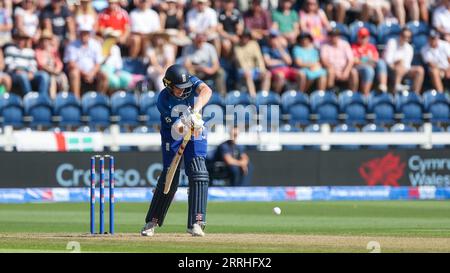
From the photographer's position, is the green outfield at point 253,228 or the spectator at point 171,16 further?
the spectator at point 171,16

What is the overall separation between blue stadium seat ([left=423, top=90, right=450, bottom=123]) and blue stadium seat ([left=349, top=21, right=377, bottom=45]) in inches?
67.7

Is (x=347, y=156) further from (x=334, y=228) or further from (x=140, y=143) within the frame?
(x=334, y=228)

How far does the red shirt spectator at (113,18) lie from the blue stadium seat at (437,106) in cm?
552

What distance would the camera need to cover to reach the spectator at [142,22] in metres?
21.5

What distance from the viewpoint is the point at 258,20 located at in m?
22.5

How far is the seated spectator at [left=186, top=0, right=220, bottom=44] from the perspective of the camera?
21.9 m

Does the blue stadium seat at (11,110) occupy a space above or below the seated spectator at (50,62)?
below

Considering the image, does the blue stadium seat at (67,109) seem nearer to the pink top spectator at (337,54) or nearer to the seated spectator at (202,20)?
the seated spectator at (202,20)

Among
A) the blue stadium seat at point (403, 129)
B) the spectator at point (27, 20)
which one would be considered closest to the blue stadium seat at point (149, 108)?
the spectator at point (27, 20)

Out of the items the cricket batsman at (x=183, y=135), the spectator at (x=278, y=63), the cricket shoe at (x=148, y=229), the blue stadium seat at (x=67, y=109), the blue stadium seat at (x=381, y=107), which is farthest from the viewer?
the spectator at (x=278, y=63)

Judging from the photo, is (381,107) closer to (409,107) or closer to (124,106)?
(409,107)

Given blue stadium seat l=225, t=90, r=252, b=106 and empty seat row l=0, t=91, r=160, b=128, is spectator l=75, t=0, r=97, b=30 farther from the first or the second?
blue stadium seat l=225, t=90, r=252, b=106

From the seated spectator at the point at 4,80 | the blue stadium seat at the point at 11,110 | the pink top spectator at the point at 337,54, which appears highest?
the pink top spectator at the point at 337,54
